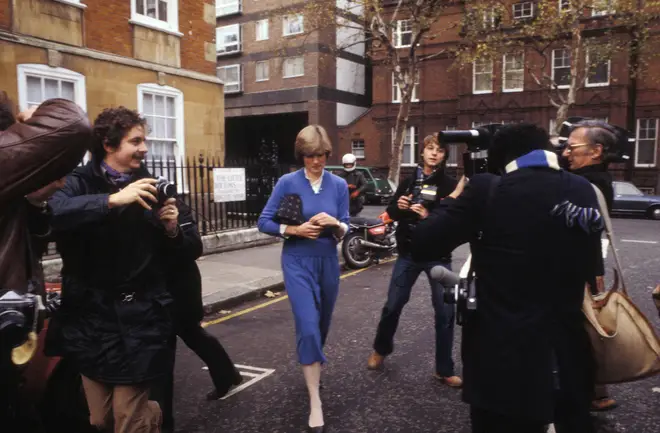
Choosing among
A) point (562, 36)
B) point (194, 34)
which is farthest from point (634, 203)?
point (194, 34)

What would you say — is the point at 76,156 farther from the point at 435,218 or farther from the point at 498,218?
the point at 498,218

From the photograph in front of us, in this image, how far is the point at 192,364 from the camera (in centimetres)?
462

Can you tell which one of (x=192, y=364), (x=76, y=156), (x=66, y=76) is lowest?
(x=192, y=364)

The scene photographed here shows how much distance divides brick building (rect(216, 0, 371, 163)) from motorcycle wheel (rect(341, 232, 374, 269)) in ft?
77.9

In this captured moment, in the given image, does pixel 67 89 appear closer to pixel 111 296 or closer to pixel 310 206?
pixel 310 206

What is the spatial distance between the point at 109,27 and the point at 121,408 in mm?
10646

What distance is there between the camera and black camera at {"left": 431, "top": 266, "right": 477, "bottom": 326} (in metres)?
2.25

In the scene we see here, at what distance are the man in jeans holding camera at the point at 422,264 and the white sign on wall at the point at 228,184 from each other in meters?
6.64

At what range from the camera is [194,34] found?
513 inches

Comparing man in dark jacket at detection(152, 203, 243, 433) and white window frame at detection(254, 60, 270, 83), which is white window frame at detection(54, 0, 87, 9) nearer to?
man in dark jacket at detection(152, 203, 243, 433)

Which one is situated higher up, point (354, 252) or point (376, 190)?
point (376, 190)

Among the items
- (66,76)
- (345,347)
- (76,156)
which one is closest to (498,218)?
(76,156)

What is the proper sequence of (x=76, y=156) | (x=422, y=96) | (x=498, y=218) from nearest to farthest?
(x=76, y=156) → (x=498, y=218) → (x=422, y=96)

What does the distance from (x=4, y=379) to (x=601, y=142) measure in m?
3.44
